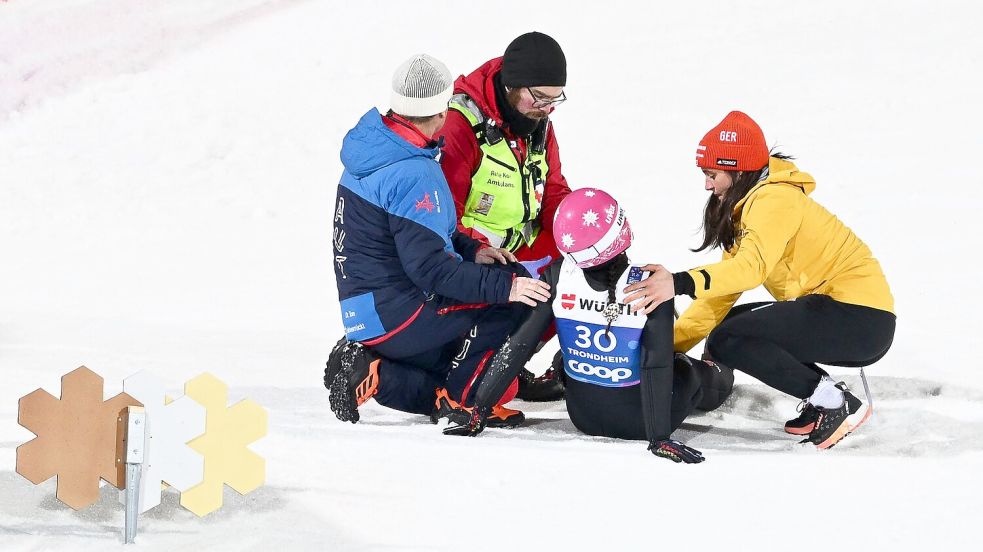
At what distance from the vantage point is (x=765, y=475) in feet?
11.9

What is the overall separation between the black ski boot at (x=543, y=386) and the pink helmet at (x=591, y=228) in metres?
0.97

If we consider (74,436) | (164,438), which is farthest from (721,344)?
(74,436)

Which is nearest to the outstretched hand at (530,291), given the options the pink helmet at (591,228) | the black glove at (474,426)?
the pink helmet at (591,228)

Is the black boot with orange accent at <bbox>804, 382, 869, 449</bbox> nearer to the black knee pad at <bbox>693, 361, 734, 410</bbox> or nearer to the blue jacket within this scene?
the black knee pad at <bbox>693, 361, 734, 410</bbox>

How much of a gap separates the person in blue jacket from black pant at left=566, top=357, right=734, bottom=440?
1.06ft

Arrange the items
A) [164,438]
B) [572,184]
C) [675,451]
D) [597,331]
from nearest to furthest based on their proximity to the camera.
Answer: [164,438] → [675,451] → [597,331] → [572,184]

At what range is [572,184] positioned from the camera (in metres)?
8.33

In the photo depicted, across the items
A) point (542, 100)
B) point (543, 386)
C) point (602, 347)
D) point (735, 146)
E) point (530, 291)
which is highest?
point (542, 100)

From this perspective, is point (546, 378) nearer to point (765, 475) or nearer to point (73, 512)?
point (765, 475)

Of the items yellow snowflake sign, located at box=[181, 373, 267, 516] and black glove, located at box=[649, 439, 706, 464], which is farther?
black glove, located at box=[649, 439, 706, 464]

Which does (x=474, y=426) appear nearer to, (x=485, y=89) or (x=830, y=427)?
(x=830, y=427)

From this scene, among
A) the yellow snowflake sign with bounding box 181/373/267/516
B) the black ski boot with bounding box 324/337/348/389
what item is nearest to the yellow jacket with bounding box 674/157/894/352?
the black ski boot with bounding box 324/337/348/389

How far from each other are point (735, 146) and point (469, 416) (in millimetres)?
1343

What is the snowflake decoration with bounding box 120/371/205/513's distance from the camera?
304cm
